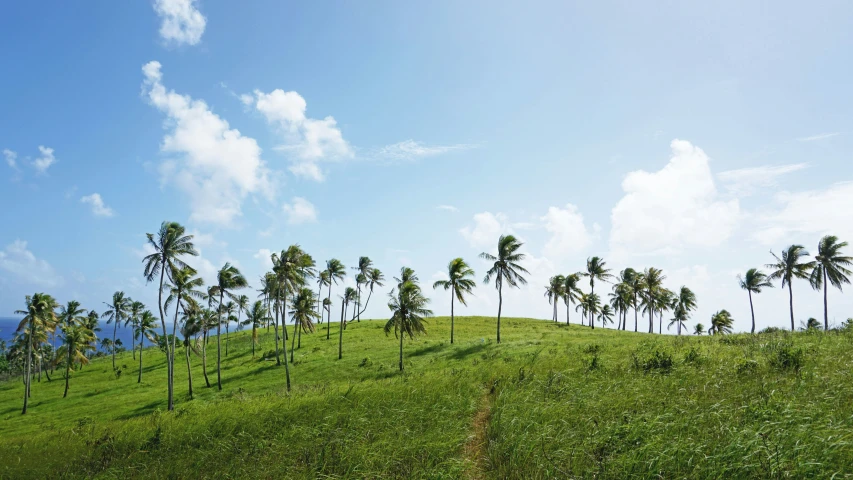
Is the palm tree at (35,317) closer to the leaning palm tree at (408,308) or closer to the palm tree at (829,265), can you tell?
the leaning palm tree at (408,308)

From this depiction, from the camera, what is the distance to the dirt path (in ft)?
29.1

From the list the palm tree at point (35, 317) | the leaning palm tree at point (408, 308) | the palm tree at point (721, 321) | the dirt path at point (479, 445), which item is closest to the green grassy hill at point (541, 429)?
the dirt path at point (479, 445)

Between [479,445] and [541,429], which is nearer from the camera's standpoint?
[541,429]

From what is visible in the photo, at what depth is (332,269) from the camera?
71.1 m

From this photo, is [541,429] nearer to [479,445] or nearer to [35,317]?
[479,445]

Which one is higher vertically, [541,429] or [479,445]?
[541,429]

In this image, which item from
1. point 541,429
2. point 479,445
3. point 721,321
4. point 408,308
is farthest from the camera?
point 721,321

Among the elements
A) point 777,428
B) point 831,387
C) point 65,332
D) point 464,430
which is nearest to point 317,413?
point 464,430

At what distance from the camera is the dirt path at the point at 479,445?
8.88 metres

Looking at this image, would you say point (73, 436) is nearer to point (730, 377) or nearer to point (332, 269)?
point (730, 377)

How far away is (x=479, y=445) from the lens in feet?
34.2

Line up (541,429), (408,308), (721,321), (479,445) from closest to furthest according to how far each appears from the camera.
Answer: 1. (541,429)
2. (479,445)
3. (408,308)
4. (721,321)

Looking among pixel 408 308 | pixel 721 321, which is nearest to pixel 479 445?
pixel 408 308

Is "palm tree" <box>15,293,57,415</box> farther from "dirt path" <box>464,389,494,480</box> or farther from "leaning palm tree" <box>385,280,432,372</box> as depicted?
"dirt path" <box>464,389,494,480</box>
